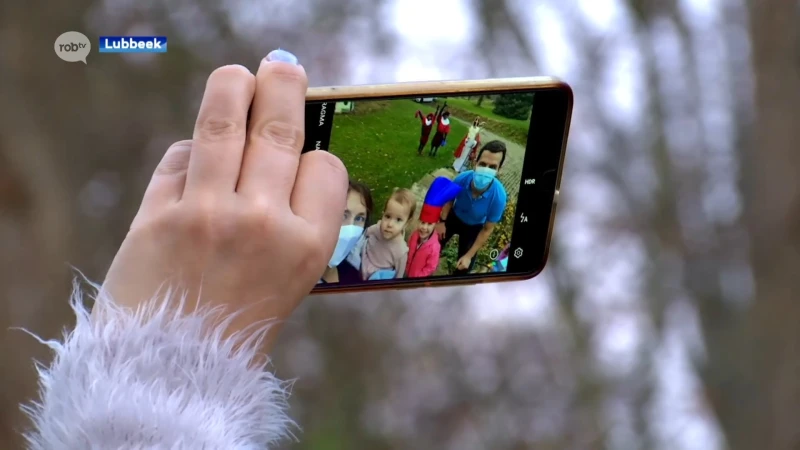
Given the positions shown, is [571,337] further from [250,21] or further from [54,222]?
[54,222]

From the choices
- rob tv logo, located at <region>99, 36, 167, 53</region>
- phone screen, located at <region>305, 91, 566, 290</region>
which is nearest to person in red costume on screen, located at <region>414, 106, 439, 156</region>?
phone screen, located at <region>305, 91, 566, 290</region>

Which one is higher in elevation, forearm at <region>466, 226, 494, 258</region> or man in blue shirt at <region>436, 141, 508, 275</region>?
man in blue shirt at <region>436, 141, 508, 275</region>

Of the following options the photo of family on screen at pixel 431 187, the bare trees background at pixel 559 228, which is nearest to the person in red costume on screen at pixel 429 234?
the photo of family on screen at pixel 431 187

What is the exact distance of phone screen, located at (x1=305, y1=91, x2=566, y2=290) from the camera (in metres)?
0.45

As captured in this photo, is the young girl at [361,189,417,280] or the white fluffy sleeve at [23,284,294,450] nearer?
the white fluffy sleeve at [23,284,294,450]

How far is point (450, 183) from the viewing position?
1.54ft

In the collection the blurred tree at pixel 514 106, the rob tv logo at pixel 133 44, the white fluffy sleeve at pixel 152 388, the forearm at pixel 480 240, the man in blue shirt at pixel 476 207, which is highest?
the rob tv logo at pixel 133 44

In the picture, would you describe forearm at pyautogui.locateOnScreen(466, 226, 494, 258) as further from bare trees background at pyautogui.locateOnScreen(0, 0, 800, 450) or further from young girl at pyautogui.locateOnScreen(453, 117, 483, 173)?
bare trees background at pyautogui.locateOnScreen(0, 0, 800, 450)

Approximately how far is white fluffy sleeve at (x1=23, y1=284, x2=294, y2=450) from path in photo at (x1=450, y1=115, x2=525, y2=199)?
0.74ft

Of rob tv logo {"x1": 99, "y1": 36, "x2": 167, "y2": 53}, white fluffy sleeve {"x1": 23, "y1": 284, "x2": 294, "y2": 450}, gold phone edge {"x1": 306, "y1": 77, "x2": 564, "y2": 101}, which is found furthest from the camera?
rob tv logo {"x1": 99, "y1": 36, "x2": 167, "y2": 53}

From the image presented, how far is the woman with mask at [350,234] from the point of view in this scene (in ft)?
1.47

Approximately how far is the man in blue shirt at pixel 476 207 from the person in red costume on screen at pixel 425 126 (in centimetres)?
3

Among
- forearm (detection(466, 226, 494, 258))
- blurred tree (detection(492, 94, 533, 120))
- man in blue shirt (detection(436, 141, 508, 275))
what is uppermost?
blurred tree (detection(492, 94, 533, 120))

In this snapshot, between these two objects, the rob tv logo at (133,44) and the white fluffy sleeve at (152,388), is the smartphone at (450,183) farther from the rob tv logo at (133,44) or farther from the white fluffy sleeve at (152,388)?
the rob tv logo at (133,44)
